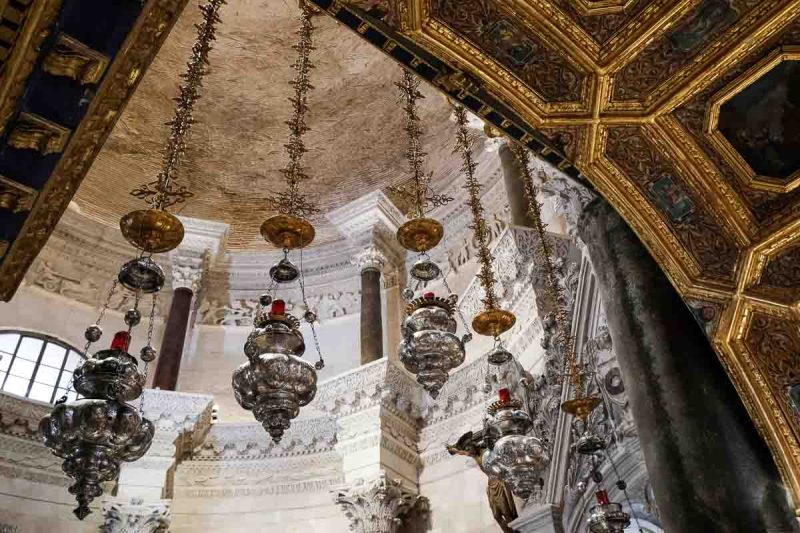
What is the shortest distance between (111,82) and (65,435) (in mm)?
1934

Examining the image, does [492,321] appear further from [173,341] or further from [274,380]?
[173,341]

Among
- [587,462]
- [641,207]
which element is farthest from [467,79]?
[587,462]

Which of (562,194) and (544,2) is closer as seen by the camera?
(544,2)

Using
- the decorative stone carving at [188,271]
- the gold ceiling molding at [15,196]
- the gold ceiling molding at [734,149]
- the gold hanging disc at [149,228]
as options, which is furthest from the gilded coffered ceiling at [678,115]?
the decorative stone carving at [188,271]

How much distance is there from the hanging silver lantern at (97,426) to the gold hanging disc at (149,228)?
820 millimetres

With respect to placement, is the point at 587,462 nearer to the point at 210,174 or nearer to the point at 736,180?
the point at 736,180

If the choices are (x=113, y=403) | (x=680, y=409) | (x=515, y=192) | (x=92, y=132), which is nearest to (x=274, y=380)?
(x=113, y=403)

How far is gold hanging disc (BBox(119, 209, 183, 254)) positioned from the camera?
3.60 metres

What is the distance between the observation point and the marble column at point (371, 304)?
10023mm

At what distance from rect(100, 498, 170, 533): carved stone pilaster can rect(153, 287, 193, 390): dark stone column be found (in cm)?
198

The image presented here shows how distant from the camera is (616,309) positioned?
3775 millimetres

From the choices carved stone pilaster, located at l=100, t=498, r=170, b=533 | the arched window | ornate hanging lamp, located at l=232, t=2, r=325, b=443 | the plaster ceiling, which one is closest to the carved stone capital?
the plaster ceiling

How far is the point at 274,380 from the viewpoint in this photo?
3494 mm

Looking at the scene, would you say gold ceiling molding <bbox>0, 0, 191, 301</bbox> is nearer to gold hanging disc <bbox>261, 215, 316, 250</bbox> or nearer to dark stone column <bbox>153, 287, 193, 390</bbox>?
gold hanging disc <bbox>261, 215, 316, 250</bbox>
